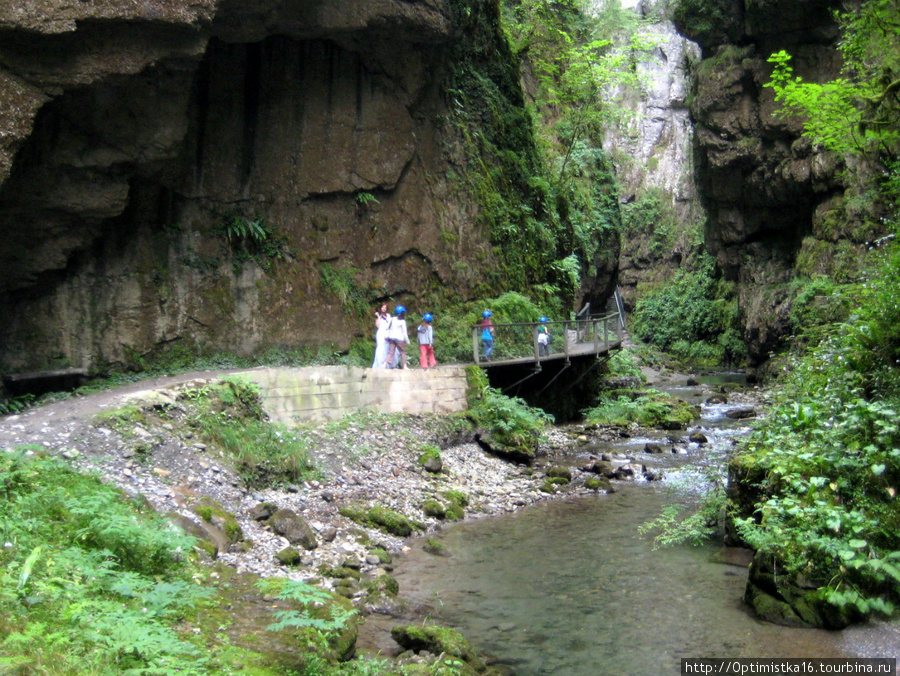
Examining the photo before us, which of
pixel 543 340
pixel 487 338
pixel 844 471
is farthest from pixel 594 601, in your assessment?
pixel 543 340

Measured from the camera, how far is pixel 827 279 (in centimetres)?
2552

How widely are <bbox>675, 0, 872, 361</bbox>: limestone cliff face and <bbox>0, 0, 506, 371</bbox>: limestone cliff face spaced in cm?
1573

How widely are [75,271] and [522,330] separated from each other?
32.3 ft

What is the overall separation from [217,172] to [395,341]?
5323 mm

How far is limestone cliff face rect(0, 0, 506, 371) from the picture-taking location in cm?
1122

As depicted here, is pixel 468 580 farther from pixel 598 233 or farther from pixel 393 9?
pixel 598 233

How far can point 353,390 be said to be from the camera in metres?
13.3

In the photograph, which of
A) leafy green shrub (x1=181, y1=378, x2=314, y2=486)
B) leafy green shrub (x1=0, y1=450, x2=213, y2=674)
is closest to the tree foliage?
leafy green shrub (x1=181, y1=378, x2=314, y2=486)

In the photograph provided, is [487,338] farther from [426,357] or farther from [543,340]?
[543,340]

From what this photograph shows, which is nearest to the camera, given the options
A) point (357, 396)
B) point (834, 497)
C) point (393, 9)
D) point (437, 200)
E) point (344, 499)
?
point (834, 497)

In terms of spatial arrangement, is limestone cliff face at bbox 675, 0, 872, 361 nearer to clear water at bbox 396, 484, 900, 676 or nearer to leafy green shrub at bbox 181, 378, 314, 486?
clear water at bbox 396, 484, 900, 676

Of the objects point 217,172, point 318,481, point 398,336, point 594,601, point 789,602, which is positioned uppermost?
point 217,172

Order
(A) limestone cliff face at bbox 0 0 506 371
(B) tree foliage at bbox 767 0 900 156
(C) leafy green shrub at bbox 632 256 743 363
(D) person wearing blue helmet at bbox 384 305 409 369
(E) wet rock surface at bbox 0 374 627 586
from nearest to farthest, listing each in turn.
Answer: (E) wet rock surface at bbox 0 374 627 586
(B) tree foliage at bbox 767 0 900 156
(A) limestone cliff face at bbox 0 0 506 371
(D) person wearing blue helmet at bbox 384 305 409 369
(C) leafy green shrub at bbox 632 256 743 363

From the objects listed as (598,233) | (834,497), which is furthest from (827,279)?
(834,497)
